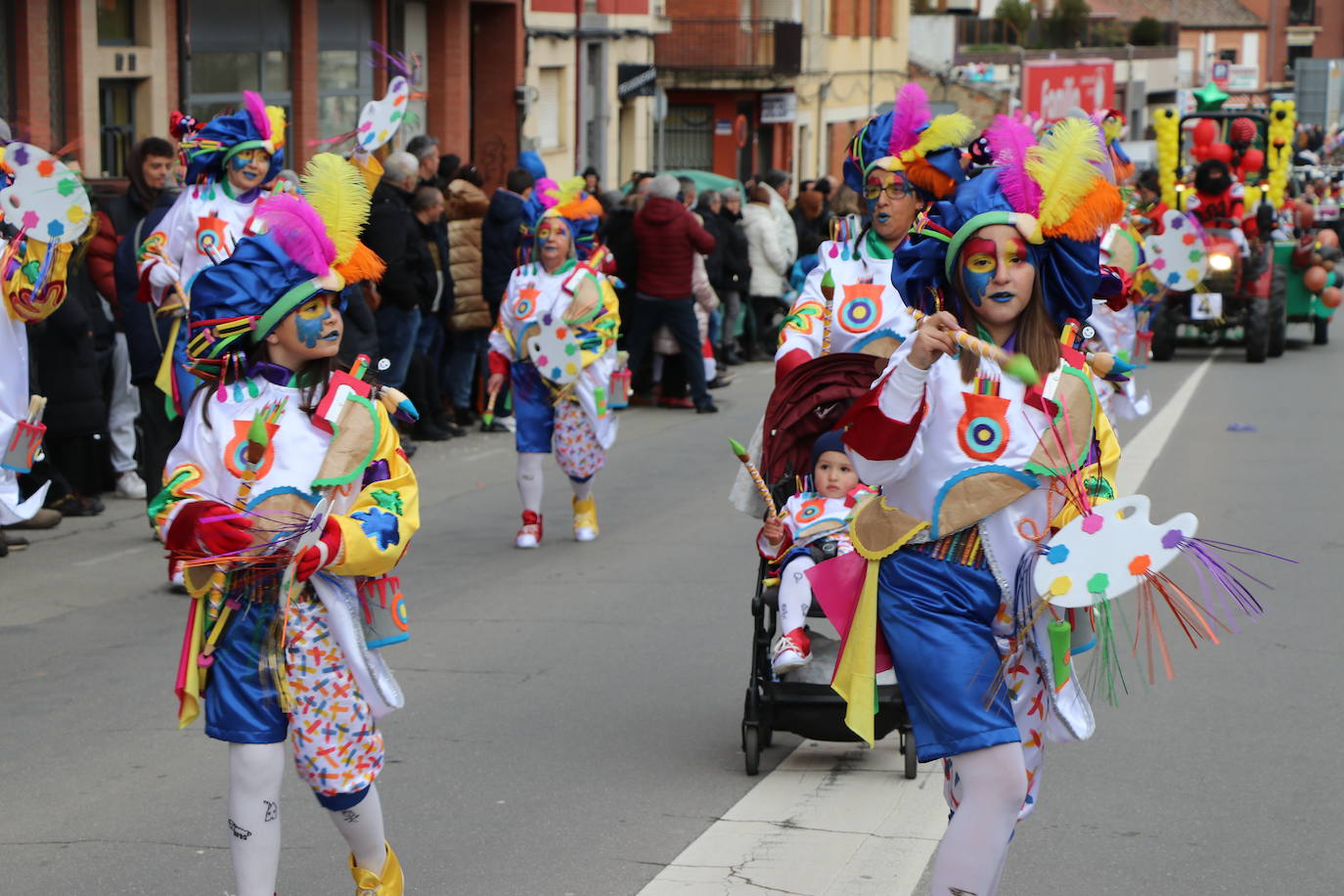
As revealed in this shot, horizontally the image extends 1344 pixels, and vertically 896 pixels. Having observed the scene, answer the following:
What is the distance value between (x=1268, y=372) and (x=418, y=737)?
16.0 metres

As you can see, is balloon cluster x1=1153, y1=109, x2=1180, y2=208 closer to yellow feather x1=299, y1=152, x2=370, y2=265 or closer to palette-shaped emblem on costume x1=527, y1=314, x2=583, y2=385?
palette-shaped emblem on costume x1=527, y1=314, x2=583, y2=385

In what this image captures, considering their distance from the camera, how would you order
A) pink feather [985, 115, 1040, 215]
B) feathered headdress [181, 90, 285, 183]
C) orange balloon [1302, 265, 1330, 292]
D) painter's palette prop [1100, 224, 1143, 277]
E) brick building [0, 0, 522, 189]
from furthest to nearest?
orange balloon [1302, 265, 1330, 292] → brick building [0, 0, 522, 189] → painter's palette prop [1100, 224, 1143, 277] → feathered headdress [181, 90, 285, 183] → pink feather [985, 115, 1040, 215]

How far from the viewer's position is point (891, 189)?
6332 mm

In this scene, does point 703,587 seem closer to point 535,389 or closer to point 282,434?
point 535,389

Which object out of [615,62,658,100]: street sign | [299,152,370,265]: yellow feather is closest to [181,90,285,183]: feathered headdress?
[299,152,370,265]: yellow feather

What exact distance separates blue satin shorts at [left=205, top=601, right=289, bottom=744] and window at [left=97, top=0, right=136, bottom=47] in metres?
12.8

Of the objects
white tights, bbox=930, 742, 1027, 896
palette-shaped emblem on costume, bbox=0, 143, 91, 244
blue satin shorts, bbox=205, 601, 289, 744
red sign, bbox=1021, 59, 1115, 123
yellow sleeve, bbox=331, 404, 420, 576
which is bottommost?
white tights, bbox=930, 742, 1027, 896

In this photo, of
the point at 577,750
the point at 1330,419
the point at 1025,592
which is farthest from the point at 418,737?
the point at 1330,419

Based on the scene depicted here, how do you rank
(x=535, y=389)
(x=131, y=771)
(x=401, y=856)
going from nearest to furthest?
(x=401, y=856) → (x=131, y=771) → (x=535, y=389)

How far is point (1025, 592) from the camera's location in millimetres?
4117

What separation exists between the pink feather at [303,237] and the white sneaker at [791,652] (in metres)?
2.06

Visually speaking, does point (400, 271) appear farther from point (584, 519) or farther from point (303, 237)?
point (303, 237)

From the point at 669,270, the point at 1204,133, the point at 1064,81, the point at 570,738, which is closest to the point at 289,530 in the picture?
the point at 570,738

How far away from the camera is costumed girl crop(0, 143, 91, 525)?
8.14m
